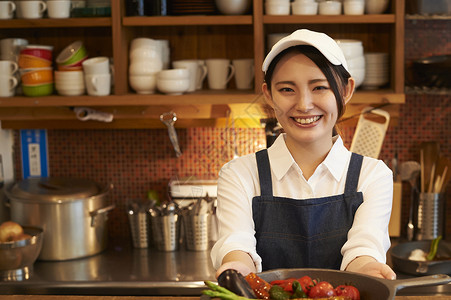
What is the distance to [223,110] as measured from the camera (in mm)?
2721

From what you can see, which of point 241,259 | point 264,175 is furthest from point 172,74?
point 241,259

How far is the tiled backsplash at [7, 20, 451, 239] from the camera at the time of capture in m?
2.84

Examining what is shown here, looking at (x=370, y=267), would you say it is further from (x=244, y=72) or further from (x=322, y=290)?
(x=244, y=72)

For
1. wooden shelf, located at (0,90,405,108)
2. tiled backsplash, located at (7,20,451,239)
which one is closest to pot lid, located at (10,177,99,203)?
tiled backsplash, located at (7,20,451,239)

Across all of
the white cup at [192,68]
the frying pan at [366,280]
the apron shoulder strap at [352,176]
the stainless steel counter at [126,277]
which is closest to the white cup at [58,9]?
the white cup at [192,68]

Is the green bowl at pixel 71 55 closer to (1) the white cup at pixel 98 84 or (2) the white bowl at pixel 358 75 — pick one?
(1) the white cup at pixel 98 84

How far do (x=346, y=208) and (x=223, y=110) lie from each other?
122 cm

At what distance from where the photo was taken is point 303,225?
159 cm

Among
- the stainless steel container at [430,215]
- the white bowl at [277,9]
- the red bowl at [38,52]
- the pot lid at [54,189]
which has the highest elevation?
the white bowl at [277,9]

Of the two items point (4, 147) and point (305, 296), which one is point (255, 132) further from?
point (305, 296)

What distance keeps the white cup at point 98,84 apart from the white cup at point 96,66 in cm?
2

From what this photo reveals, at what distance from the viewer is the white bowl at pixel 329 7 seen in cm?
246

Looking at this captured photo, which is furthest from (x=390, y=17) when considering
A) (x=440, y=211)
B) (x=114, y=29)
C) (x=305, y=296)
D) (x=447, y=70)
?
(x=305, y=296)

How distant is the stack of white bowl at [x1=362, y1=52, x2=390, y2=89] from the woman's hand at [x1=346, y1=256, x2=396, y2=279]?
1339 millimetres
